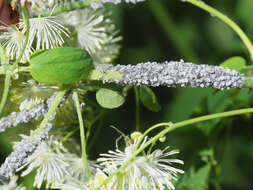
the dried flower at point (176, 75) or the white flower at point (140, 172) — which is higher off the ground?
the dried flower at point (176, 75)

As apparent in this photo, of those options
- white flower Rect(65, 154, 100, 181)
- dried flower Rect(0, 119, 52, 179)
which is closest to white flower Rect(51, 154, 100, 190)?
white flower Rect(65, 154, 100, 181)

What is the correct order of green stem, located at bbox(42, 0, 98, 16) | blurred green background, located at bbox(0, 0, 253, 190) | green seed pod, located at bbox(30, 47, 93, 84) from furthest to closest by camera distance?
blurred green background, located at bbox(0, 0, 253, 190) → green stem, located at bbox(42, 0, 98, 16) → green seed pod, located at bbox(30, 47, 93, 84)

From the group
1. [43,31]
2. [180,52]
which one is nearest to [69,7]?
[43,31]

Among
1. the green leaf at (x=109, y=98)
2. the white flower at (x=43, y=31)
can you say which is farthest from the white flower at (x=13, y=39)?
the green leaf at (x=109, y=98)

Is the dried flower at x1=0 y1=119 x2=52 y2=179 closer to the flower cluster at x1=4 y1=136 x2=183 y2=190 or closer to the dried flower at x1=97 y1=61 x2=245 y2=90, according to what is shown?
the flower cluster at x1=4 y1=136 x2=183 y2=190

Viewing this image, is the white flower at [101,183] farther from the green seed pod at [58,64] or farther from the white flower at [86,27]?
the white flower at [86,27]

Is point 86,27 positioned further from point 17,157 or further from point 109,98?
point 17,157
